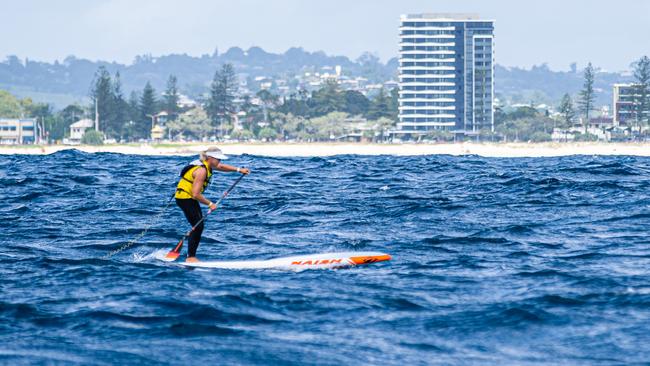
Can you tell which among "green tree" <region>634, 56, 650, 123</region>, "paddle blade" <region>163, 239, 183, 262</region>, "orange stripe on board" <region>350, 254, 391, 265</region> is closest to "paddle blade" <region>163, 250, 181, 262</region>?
"paddle blade" <region>163, 239, 183, 262</region>

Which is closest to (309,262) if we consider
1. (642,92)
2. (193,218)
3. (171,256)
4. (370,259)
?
(370,259)

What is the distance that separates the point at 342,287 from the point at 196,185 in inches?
145

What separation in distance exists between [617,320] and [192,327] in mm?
4996

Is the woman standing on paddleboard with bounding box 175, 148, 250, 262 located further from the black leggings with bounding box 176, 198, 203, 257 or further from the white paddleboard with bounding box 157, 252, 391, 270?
the white paddleboard with bounding box 157, 252, 391, 270

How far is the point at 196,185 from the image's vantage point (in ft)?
56.4

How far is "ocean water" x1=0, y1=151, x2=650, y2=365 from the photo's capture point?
1138 centimetres

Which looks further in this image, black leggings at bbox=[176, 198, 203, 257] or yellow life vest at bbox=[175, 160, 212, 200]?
black leggings at bbox=[176, 198, 203, 257]

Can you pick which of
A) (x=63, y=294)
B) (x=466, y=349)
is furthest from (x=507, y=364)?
(x=63, y=294)

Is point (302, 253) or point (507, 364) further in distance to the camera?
point (302, 253)

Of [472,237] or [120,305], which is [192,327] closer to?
[120,305]

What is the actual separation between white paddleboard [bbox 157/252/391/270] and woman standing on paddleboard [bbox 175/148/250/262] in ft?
1.90

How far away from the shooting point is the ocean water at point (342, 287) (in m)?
11.4

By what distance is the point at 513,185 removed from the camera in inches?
1328

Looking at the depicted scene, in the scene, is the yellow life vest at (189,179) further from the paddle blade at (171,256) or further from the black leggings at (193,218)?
the paddle blade at (171,256)
